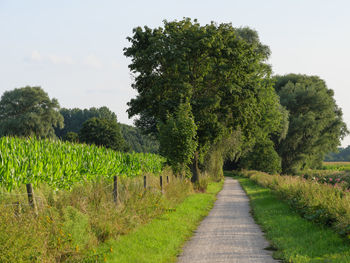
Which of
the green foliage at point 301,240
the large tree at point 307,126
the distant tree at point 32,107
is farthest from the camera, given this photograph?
the distant tree at point 32,107

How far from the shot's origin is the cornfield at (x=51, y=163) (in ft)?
40.7

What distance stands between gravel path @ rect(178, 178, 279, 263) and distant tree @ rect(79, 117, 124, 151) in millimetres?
61633

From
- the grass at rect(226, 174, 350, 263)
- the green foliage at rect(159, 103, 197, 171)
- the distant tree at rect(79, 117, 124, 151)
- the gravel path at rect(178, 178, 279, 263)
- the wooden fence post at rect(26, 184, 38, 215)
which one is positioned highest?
the distant tree at rect(79, 117, 124, 151)

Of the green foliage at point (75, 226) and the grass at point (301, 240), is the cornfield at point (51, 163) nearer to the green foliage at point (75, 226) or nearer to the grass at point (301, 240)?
the green foliage at point (75, 226)

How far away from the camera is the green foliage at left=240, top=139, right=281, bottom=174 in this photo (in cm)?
5769

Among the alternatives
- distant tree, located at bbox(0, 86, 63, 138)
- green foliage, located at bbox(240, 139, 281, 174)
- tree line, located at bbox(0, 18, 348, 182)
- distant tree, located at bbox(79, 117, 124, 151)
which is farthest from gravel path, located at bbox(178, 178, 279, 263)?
distant tree, located at bbox(79, 117, 124, 151)

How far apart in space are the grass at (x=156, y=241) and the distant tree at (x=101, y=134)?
Result: 62.2 metres

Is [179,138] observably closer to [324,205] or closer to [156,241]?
[324,205]

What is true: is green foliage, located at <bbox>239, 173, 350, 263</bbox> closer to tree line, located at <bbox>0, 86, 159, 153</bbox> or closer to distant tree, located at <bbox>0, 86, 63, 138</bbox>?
tree line, located at <bbox>0, 86, 159, 153</bbox>

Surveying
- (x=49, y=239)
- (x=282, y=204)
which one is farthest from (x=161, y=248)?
(x=282, y=204)

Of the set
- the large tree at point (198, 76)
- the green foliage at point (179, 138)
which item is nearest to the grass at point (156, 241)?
the green foliage at point (179, 138)

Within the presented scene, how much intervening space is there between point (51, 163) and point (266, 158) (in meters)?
47.8

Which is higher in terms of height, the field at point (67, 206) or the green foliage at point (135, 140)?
the green foliage at point (135, 140)

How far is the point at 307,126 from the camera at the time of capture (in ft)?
194
